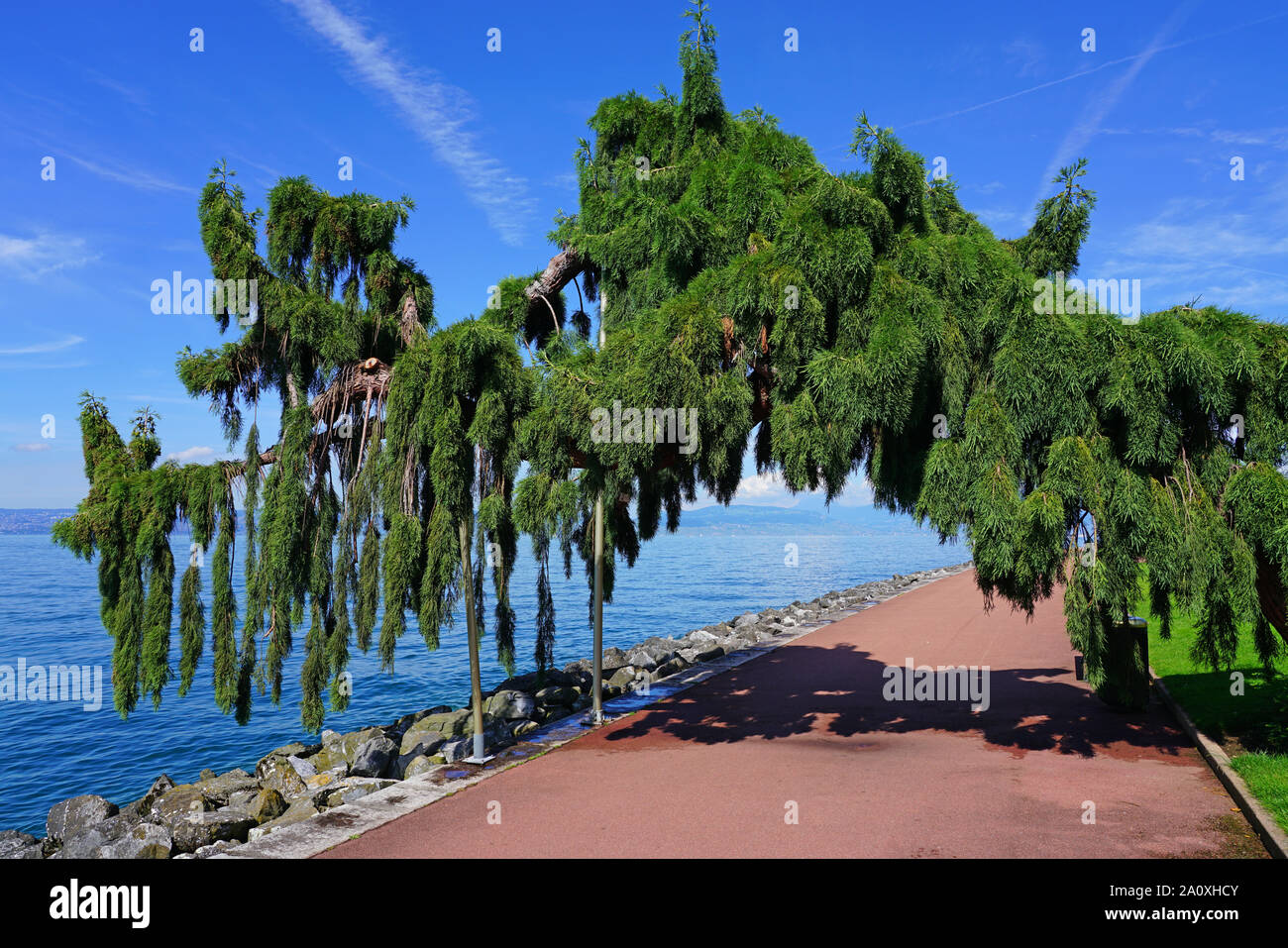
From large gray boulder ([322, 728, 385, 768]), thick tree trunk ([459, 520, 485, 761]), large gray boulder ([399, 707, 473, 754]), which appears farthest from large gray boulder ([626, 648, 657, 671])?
thick tree trunk ([459, 520, 485, 761])

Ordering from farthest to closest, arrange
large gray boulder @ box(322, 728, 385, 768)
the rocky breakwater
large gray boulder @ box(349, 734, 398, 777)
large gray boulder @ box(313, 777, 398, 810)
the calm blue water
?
the calm blue water
large gray boulder @ box(322, 728, 385, 768)
large gray boulder @ box(349, 734, 398, 777)
large gray boulder @ box(313, 777, 398, 810)
the rocky breakwater

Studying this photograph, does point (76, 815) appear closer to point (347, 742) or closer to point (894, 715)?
point (347, 742)

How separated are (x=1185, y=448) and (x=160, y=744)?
19.8m

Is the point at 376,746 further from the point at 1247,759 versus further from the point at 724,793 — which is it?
the point at 1247,759

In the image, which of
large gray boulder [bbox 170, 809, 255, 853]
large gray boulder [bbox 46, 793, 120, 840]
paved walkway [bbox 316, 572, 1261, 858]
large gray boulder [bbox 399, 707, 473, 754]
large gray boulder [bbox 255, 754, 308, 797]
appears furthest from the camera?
large gray boulder [bbox 399, 707, 473, 754]

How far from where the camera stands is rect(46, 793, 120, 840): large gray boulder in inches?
409

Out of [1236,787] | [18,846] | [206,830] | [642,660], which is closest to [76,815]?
[18,846]

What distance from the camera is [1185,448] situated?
735 centimetres

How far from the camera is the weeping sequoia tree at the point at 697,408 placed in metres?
6.98

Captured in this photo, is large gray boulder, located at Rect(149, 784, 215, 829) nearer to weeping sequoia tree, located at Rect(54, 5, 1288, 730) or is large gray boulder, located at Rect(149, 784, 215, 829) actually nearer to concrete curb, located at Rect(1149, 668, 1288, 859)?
weeping sequoia tree, located at Rect(54, 5, 1288, 730)

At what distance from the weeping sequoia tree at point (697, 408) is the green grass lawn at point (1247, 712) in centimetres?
92

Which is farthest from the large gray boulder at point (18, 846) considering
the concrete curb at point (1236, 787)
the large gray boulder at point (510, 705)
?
the concrete curb at point (1236, 787)

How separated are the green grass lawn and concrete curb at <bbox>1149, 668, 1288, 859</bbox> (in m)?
0.06

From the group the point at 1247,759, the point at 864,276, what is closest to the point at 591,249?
the point at 864,276
